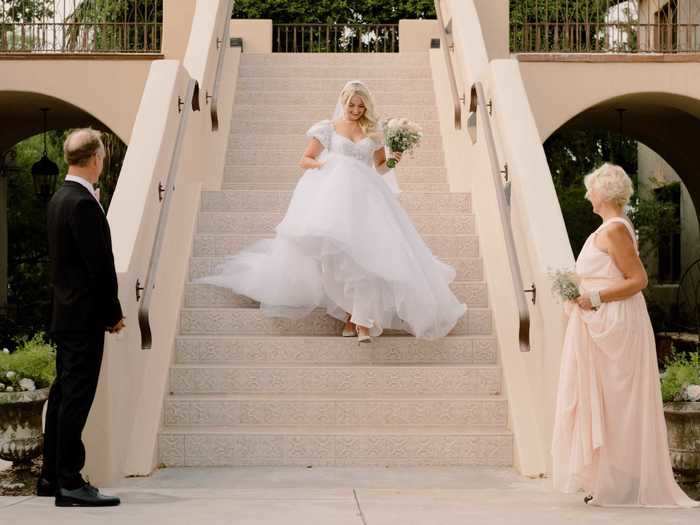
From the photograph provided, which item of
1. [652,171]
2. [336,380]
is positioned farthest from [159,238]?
[652,171]

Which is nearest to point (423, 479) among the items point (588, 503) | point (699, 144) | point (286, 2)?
point (588, 503)

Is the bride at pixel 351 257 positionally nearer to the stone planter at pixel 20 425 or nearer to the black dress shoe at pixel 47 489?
the stone planter at pixel 20 425

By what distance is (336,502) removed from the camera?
5.33 m

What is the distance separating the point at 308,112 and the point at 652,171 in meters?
13.0

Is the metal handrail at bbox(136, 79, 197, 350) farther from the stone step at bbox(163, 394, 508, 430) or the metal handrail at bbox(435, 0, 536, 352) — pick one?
the metal handrail at bbox(435, 0, 536, 352)

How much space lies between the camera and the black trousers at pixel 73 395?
5.17 m

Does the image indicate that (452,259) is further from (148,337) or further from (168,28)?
(168,28)

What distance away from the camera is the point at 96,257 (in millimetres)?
5145

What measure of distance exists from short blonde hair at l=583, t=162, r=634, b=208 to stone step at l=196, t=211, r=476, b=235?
3328 millimetres

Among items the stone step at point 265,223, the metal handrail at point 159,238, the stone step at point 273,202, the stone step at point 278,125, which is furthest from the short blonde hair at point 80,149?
the stone step at point 278,125

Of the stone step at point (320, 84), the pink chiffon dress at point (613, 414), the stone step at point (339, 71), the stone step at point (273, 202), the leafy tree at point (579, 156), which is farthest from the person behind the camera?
the leafy tree at point (579, 156)

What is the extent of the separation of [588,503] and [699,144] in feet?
37.1

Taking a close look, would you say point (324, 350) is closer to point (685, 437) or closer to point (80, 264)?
point (685, 437)

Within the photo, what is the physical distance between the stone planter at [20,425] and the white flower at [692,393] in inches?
151
